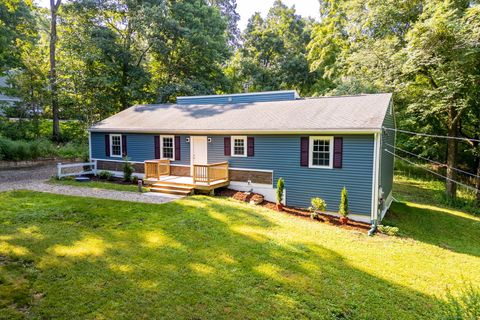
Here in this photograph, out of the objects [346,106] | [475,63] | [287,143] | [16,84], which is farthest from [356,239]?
[16,84]

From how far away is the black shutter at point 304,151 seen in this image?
10516 millimetres

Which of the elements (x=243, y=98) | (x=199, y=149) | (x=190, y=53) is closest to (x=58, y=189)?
(x=199, y=149)

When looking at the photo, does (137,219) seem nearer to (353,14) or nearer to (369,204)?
(369,204)

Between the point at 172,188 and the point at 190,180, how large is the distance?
2.92 feet

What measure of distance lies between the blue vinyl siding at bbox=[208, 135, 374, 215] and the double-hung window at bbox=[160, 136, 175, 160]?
8.59 feet

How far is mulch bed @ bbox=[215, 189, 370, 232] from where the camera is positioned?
9399 mm

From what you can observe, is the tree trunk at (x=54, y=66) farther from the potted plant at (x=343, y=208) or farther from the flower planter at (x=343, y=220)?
the flower planter at (x=343, y=220)

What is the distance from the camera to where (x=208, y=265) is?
5832mm

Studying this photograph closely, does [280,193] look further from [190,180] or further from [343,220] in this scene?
[190,180]

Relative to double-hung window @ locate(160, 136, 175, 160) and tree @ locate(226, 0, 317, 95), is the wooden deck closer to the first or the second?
double-hung window @ locate(160, 136, 175, 160)

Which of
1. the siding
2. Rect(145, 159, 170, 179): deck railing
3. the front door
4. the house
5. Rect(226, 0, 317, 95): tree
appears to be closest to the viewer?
the house

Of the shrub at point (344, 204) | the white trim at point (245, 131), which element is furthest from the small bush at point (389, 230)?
the white trim at point (245, 131)

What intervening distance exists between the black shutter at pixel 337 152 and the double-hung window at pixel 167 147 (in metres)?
7.37

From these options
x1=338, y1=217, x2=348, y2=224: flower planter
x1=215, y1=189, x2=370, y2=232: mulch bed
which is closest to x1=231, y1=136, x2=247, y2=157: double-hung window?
x1=215, y1=189, x2=370, y2=232: mulch bed
